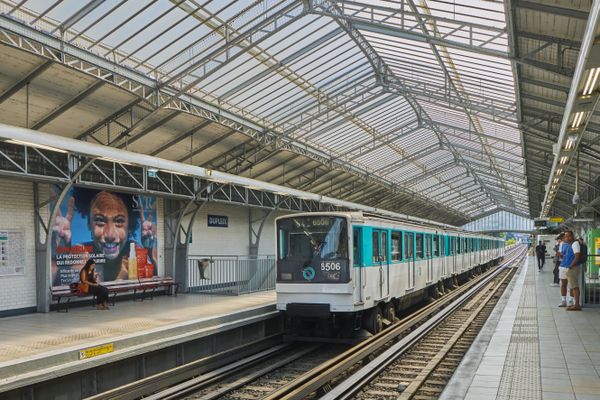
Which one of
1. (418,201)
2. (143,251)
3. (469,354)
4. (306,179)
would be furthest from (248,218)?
(418,201)

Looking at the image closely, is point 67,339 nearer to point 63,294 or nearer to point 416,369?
point 63,294

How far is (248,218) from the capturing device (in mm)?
24891

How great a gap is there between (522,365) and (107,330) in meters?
7.25

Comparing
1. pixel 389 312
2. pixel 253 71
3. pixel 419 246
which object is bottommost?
pixel 389 312

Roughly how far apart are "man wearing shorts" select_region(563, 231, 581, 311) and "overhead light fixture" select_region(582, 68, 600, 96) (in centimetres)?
646

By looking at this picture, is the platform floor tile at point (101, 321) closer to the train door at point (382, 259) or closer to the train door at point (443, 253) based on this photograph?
the train door at point (382, 259)

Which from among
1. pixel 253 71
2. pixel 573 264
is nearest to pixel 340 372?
pixel 573 264

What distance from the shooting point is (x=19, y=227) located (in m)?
13.6

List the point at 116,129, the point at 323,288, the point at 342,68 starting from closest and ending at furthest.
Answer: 1. the point at 323,288
2. the point at 116,129
3. the point at 342,68

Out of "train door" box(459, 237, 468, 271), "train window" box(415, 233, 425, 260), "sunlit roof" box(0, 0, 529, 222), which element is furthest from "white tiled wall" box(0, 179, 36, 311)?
"train door" box(459, 237, 468, 271)

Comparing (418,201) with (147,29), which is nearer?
(147,29)

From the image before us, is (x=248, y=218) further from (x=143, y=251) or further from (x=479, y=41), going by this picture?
(x=479, y=41)

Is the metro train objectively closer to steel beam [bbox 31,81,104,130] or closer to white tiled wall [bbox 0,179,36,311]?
steel beam [bbox 31,81,104,130]

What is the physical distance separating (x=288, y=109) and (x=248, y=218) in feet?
20.0
